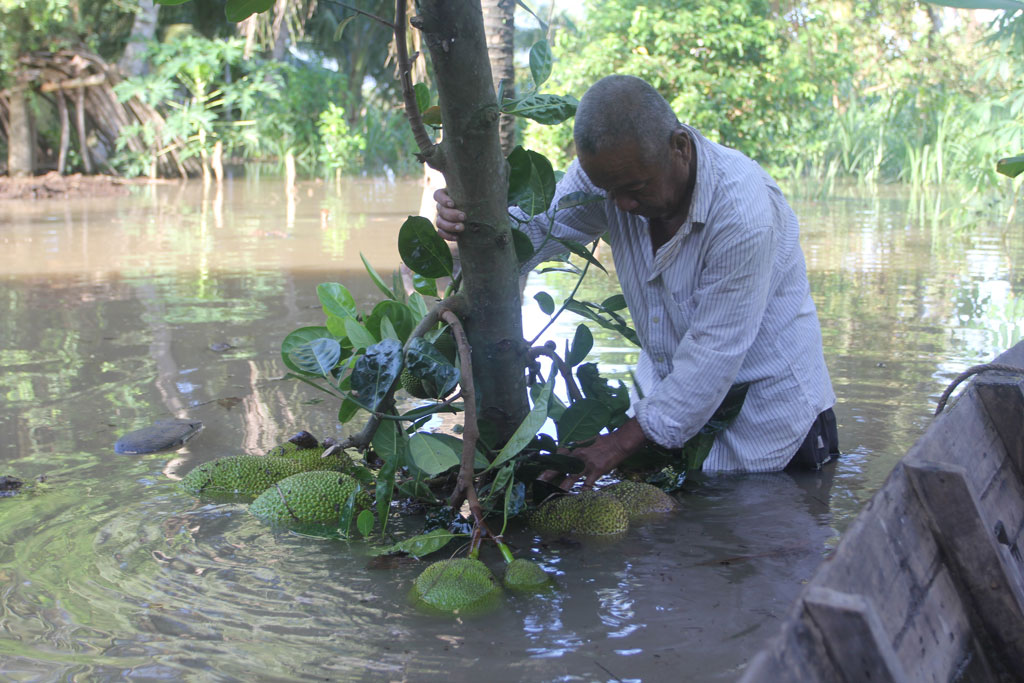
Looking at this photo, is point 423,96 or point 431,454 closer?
point 431,454

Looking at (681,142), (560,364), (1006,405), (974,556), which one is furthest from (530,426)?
(1006,405)

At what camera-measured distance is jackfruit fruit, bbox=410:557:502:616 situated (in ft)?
6.81

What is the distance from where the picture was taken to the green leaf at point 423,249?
2.44 meters

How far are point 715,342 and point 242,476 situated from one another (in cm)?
136

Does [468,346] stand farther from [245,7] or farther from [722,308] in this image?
[245,7]

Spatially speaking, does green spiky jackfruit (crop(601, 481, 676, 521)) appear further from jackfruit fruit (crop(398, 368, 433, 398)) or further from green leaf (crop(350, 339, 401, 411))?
green leaf (crop(350, 339, 401, 411))

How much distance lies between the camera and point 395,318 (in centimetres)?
265

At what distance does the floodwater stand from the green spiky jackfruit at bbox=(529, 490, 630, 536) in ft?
0.22

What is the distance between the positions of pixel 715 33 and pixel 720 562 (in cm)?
827

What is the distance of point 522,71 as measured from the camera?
18047mm

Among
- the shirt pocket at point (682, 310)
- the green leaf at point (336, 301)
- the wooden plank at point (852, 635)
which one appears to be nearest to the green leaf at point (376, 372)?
the green leaf at point (336, 301)

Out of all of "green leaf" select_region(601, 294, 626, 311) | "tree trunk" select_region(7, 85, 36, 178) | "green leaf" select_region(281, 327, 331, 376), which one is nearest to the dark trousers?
"green leaf" select_region(601, 294, 626, 311)

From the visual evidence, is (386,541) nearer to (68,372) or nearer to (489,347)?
(489,347)

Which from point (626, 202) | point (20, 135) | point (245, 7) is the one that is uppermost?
point (20, 135)
